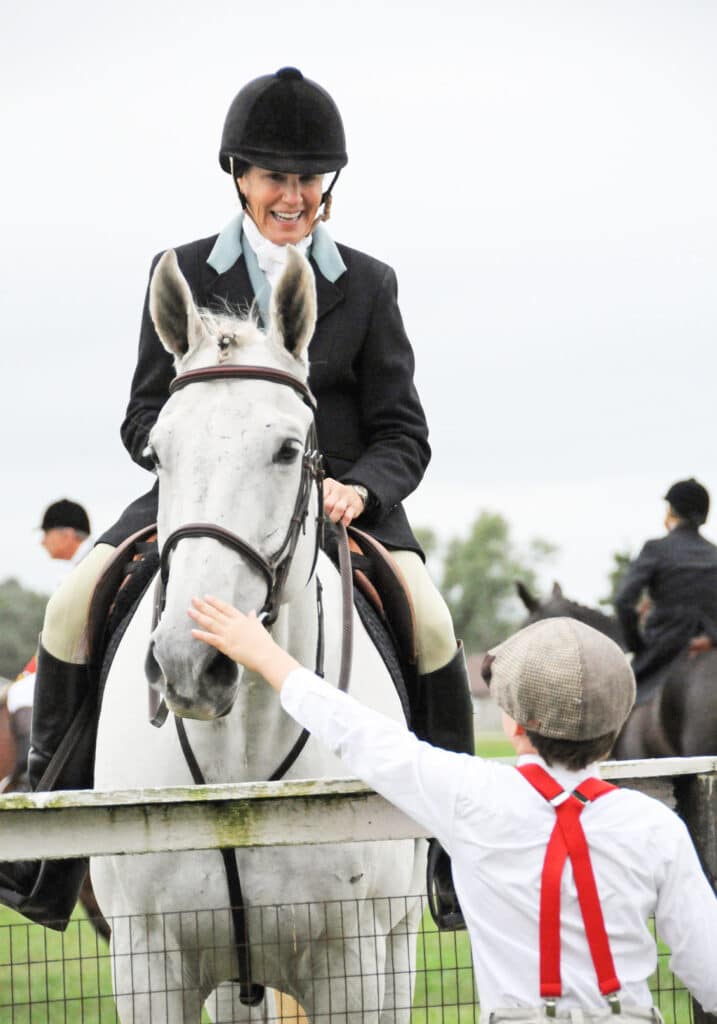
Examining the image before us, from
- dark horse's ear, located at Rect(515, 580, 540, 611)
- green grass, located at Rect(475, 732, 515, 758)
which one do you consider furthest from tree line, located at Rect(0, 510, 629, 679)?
dark horse's ear, located at Rect(515, 580, 540, 611)

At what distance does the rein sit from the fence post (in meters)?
1.07

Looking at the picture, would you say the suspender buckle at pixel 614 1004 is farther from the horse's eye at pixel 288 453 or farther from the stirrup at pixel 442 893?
the stirrup at pixel 442 893

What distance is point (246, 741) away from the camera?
406 cm

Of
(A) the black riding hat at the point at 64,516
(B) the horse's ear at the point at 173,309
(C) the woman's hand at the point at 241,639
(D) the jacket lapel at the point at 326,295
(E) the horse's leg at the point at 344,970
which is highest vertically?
(D) the jacket lapel at the point at 326,295

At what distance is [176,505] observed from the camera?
3.70 metres

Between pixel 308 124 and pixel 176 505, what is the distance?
6.08ft

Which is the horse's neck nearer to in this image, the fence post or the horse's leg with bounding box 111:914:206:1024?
the horse's leg with bounding box 111:914:206:1024

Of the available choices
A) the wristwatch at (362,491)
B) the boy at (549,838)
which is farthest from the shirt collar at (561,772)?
the wristwatch at (362,491)

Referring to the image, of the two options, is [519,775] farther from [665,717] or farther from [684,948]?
[665,717]

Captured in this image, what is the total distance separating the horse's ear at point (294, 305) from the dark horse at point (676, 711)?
5752 millimetres

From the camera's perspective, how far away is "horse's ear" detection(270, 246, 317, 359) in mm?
4105

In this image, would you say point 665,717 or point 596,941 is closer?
point 596,941

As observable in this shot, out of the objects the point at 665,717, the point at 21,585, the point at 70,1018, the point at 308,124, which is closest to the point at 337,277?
the point at 308,124

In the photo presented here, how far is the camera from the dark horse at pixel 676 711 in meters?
9.84
